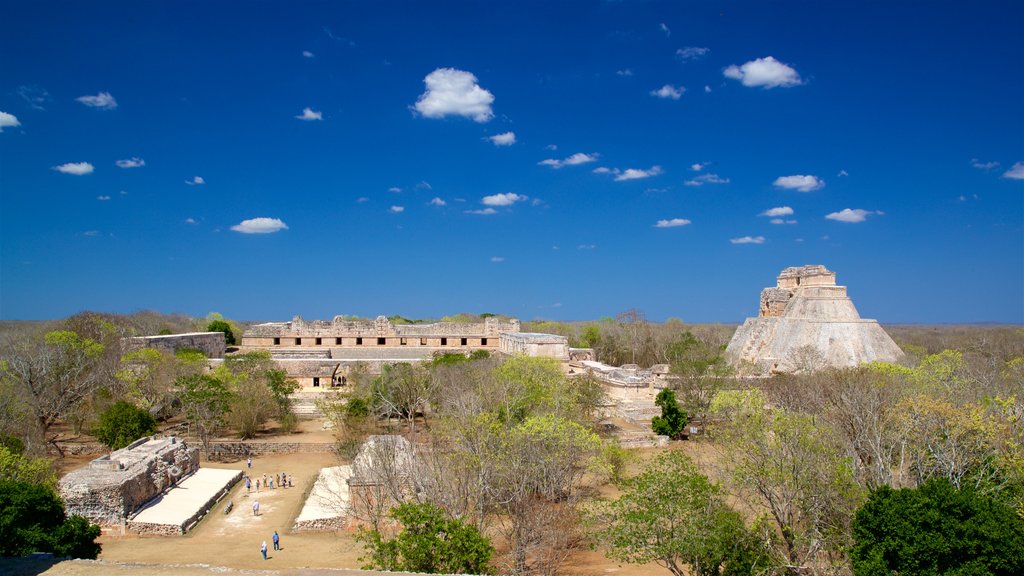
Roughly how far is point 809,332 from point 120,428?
79.0ft

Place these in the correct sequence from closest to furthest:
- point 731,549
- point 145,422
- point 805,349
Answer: point 731,549, point 145,422, point 805,349

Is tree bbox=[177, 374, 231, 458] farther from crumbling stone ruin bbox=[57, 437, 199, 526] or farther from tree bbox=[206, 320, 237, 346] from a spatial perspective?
tree bbox=[206, 320, 237, 346]

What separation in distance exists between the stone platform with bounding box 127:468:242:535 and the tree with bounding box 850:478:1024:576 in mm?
12433

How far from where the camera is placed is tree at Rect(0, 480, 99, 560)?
339 inches

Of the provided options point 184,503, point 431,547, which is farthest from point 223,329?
point 431,547

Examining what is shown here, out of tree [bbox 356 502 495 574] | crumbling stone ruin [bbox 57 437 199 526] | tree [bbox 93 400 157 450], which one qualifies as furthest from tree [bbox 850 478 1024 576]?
tree [bbox 93 400 157 450]

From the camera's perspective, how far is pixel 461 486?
1010 centimetres

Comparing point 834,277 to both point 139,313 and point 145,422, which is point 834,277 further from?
point 139,313

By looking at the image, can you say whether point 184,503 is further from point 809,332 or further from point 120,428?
point 809,332

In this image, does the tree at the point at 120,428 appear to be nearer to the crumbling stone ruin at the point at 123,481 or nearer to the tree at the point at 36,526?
the crumbling stone ruin at the point at 123,481

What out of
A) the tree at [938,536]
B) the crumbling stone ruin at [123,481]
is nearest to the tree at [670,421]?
the tree at [938,536]

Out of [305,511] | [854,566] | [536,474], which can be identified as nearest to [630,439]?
[536,474]

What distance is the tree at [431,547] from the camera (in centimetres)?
803

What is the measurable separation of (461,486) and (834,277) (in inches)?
862
